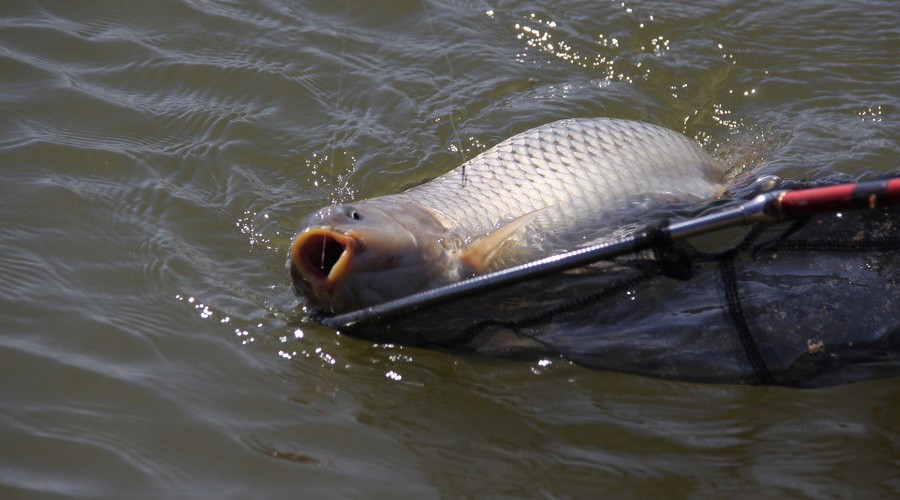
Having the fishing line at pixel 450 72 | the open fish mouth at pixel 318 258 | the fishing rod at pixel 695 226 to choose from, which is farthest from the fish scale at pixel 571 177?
the fishing line at pixel 450 72

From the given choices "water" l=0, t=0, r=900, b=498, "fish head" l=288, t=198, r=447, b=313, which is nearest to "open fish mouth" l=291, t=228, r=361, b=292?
"fish head" l=288, t=198, r=447, b=313

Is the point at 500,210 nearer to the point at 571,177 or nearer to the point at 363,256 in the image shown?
the point at 571,177

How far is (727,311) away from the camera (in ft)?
10.6

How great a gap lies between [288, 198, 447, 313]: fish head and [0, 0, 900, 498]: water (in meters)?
0.28

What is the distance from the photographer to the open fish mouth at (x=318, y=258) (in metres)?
3.22

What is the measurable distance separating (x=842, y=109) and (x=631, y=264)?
2772 mm

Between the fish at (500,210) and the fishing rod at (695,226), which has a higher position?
the fishing rod at (695,226)

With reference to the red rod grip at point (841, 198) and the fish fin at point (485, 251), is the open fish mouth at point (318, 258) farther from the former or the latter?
the red rod grip at point (841, 198)

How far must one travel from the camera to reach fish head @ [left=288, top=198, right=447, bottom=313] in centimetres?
325

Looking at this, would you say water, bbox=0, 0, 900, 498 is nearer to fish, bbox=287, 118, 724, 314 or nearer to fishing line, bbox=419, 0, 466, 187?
fishing line, bbox=419, 0, 466, 187

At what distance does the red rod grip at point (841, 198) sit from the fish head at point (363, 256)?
3.96 ft

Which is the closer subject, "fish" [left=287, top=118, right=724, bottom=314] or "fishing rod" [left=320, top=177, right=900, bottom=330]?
"fishing rod" [left=320, top=177, right=900, bottom=330]

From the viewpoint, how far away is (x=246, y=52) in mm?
5750

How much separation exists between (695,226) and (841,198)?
A: 1.26ft
